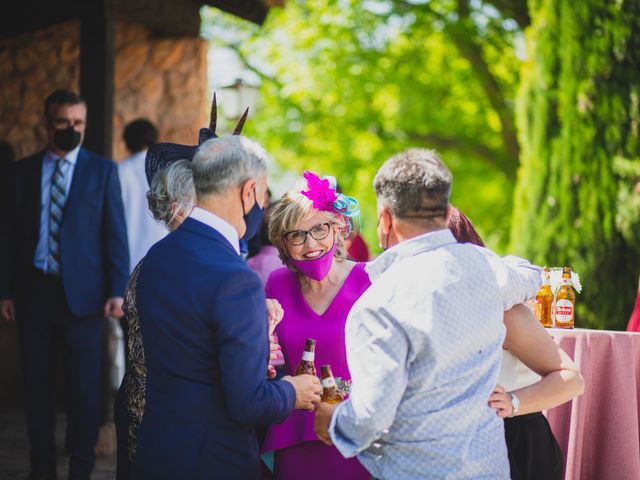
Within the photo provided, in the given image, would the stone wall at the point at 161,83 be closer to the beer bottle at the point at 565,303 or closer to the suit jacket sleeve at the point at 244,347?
the beer bottle at the point at 565,303

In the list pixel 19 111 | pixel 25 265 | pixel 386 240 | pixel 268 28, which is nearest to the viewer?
pixel 386 240

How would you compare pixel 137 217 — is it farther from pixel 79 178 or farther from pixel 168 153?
pixel 168 153

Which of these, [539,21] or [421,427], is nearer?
[421,427]

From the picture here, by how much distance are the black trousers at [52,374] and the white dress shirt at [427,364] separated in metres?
2.69

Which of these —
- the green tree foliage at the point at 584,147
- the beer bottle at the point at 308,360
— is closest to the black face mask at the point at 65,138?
the beer bottle at the point at 308,360

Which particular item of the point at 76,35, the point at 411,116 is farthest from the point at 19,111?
the point at 411,116

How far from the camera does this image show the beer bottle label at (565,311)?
3826 mm

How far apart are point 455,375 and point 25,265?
319cm

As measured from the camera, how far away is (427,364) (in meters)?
2.23

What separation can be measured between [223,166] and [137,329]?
26.0 inches

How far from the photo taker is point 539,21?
9.17 meters

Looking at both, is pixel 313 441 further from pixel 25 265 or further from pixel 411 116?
pixel 411 116

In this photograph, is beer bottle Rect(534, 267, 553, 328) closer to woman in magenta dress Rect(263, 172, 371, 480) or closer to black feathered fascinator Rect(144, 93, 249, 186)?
woman in magenta dress Rect(263, 172, 371, 480)

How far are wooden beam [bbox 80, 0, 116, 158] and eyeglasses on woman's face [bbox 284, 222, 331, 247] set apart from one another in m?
2.92
